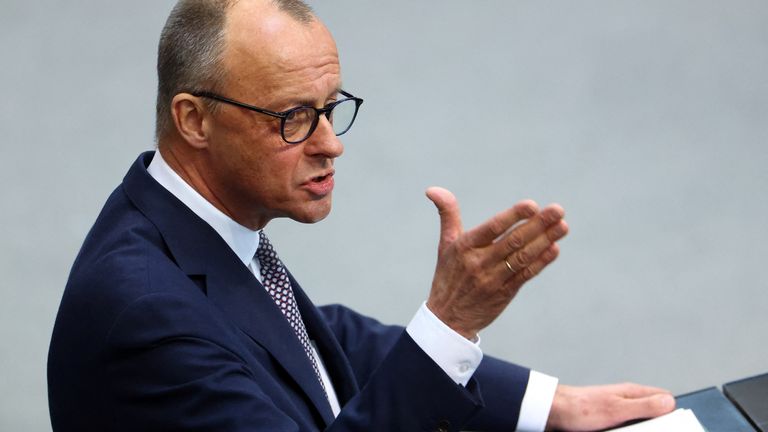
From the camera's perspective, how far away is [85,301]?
1.86 metres

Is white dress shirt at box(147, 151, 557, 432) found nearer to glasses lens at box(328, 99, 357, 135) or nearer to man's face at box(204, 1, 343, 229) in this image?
man's face at box(204, 1, 343, 229)

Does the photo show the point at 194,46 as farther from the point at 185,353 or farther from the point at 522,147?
the point at 522,147

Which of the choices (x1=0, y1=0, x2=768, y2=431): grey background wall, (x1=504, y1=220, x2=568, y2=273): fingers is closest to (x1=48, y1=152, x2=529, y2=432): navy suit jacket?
(x1=504, y1=220, x2=568, y2=273): fingers

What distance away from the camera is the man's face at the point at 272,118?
1.96m

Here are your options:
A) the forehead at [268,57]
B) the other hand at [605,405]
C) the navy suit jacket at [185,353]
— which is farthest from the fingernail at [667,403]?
the forehead at [268,57]

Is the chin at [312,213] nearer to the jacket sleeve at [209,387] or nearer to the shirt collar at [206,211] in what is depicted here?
the shirt collar at [206,211]

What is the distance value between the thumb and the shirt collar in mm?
411

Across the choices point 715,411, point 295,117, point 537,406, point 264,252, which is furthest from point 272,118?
point 715,411

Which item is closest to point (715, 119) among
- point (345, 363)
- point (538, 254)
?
point (345, 363)

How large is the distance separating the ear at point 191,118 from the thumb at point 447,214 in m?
0.42

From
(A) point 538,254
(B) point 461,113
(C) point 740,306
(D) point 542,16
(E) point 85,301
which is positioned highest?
(D) point 542,16

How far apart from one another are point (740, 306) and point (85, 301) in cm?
244

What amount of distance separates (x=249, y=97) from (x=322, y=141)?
117mm

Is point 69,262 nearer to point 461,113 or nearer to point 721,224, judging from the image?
point 461,113
